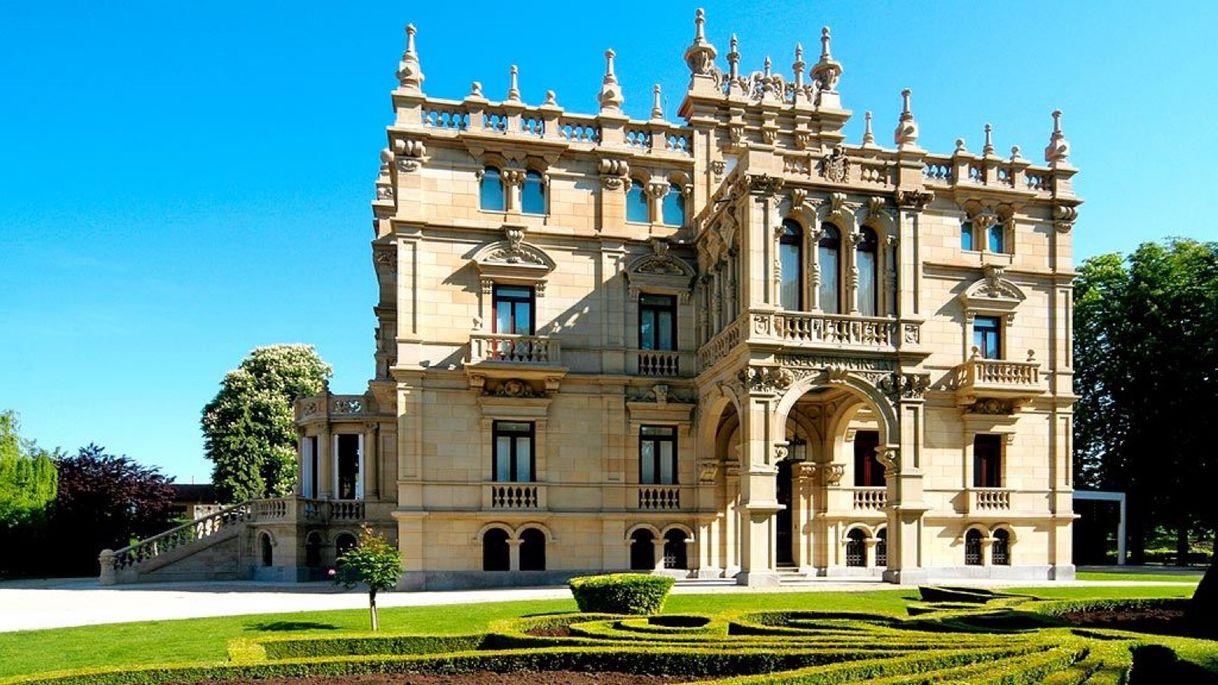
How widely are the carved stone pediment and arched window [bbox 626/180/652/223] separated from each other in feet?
4.02

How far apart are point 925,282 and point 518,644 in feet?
81.7

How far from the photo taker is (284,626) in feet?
62.1

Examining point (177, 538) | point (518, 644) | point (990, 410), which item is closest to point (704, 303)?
point (990, 410)

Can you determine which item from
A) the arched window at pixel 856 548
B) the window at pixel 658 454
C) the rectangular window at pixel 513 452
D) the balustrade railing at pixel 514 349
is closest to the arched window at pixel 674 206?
the balustrade railing at pixel 514 349

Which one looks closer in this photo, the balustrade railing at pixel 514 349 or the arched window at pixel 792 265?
the arched window at pixel 792 265

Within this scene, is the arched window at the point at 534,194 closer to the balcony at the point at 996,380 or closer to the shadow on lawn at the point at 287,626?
the shadow on lawn at the point at 287,626

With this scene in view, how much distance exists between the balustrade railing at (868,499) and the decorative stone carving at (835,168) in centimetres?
1153

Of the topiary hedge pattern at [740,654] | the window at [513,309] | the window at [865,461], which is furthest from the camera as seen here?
the window at [865,461]

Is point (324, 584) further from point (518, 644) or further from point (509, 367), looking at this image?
point (518, 644)

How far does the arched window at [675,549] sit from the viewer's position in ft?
99.7

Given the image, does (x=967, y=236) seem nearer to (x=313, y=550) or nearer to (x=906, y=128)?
(x=906, y=128)

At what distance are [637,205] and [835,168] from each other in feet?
24.2

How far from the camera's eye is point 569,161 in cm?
3070

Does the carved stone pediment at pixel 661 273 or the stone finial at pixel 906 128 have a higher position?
the stone finial at pixel 906 128
